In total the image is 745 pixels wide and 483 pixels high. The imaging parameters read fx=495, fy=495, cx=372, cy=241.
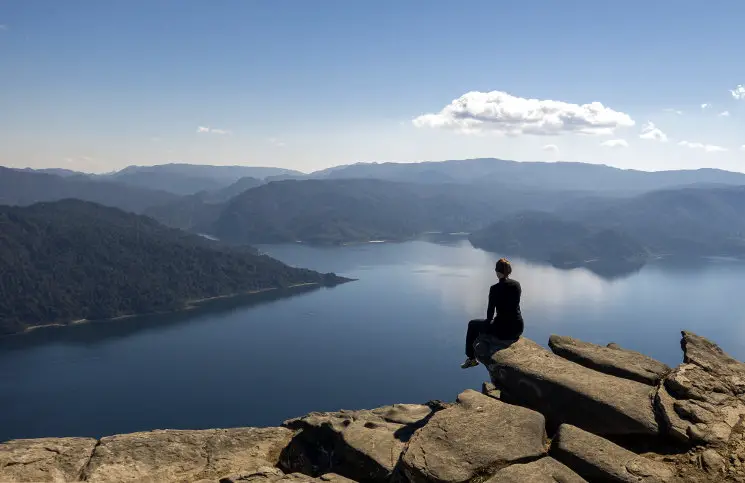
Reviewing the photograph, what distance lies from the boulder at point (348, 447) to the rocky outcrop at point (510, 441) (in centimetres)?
3

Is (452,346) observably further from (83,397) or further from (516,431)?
(516,431)

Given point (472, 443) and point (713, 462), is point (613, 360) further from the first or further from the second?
point (472, 443)

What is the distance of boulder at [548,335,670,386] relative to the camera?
13.5 meters

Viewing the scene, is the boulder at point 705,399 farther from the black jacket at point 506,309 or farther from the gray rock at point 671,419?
the black jacket at point 506,309

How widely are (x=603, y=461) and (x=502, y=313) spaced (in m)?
5.59

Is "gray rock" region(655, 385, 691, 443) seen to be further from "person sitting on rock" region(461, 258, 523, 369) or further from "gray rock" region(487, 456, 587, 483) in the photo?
"person sitting on rock" region(461, 258, 523, 369)

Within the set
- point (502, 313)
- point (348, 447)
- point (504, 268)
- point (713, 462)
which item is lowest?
point (348, 447)

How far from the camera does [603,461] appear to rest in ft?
31.3

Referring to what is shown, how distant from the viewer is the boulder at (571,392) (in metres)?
11.1

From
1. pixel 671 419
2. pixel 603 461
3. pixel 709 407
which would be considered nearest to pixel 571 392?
pixel 671 419

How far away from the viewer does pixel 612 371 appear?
13.8 m

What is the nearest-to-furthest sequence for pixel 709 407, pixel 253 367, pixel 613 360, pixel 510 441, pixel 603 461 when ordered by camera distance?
pixel 603 461
pixel 510 441
pixel 709 407
pixel 613 360
pixel 253 367

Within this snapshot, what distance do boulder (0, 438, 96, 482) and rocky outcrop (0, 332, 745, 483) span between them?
3 cm

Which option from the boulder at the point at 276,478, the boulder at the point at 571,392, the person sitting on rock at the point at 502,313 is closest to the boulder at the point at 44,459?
the boulder at the point at 276,478
